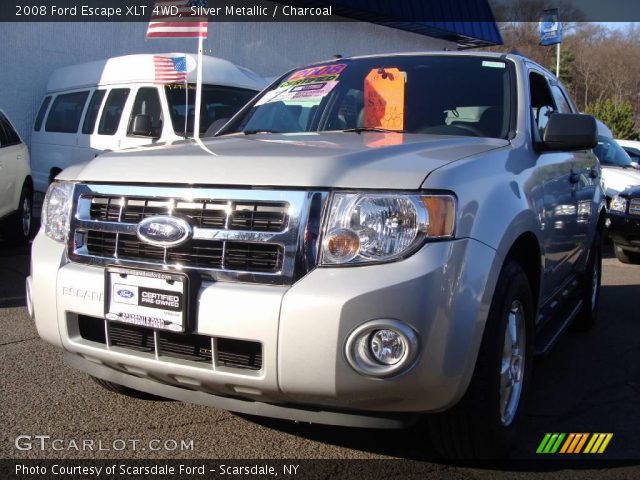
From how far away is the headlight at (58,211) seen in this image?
300 cm

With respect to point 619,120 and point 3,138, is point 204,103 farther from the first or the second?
point 619,120

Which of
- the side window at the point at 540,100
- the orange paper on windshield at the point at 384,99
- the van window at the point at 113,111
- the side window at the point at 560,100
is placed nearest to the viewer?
the orange paper on windshield at the point at 384,99

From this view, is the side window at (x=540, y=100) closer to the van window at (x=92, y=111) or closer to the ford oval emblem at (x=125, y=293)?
the ford oval emblem at (x=125, y=293)

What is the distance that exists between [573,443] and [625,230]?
636 centimetres

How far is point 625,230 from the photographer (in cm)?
880

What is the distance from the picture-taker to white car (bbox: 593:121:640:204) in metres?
10.8

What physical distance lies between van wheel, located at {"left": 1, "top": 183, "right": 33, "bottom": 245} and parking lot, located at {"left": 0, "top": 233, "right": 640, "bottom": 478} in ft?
13.6

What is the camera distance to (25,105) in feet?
45.6

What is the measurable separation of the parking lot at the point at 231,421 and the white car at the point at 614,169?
22.7 feet

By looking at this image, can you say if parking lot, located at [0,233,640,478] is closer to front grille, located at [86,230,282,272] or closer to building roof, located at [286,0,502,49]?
front grille, located at [86,230,282,272]

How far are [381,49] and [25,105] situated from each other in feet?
36.3

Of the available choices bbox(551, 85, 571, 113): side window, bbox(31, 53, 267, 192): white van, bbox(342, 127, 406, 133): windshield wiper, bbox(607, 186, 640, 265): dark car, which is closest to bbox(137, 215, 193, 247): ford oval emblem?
bbox(342, 127, 406, 133): windshield wiper

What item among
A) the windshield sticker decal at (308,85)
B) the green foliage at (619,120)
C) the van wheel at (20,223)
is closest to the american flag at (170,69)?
the van wheel at (20,223)

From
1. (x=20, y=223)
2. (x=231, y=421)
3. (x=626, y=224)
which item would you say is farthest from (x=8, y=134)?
(x=626, y=224)
